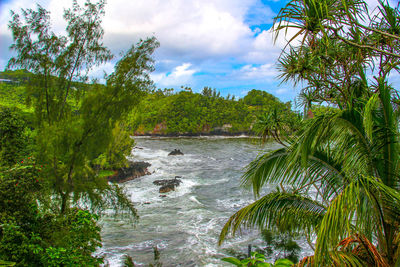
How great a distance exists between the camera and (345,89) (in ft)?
12.6

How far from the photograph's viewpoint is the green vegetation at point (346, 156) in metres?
2.32

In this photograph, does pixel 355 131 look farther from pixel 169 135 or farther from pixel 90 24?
pixel 169 135

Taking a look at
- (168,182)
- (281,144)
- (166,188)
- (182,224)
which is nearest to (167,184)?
(168,182)

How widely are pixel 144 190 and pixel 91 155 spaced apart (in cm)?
1153

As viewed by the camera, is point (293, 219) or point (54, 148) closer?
point (293, 219)

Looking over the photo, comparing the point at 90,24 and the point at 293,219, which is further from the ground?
the point at 90,24

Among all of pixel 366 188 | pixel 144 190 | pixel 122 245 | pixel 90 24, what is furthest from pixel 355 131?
pixel 144 190

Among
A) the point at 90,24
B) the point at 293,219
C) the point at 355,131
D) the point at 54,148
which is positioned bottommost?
the point at 293,219

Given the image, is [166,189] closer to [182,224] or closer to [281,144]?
[182,224]

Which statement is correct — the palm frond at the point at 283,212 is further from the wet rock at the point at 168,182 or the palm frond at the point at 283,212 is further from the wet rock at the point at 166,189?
the wet rock at the point at 168,182

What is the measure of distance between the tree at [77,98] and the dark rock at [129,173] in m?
13.5

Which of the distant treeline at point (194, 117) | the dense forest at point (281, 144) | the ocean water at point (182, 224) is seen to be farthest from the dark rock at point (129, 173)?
the distant treeline at point (194, 117)

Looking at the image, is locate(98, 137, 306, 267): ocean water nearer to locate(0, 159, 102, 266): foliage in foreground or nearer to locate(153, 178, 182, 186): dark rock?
locate(153, 178, 182, 186): dark rock

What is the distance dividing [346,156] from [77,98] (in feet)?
22.7
